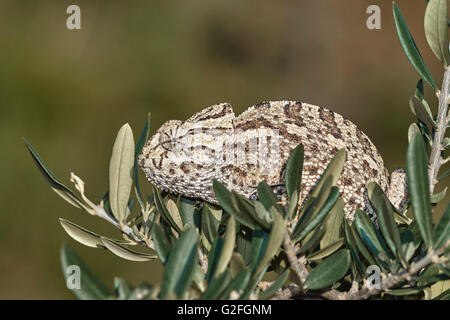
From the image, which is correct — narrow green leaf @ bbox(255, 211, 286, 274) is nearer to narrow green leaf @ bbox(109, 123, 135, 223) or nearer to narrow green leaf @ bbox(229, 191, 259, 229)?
Answer: narrow green leaf @ bbox(229, 191, 259, 229)

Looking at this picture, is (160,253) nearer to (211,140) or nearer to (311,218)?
(311,218)

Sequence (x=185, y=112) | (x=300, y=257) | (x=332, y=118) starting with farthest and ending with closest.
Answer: (x=185, y=112)
(x=332, y=118)
(x=300, y=257)

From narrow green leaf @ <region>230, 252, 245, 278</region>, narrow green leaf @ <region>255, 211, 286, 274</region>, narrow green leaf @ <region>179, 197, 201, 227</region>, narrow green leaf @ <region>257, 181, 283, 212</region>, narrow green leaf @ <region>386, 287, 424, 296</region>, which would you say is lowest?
narrow green leaf @ <region>386, 287, 424, 296</region>

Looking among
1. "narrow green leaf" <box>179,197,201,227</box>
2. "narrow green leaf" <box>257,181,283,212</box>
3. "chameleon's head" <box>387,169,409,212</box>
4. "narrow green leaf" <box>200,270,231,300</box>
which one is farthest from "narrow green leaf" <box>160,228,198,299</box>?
"chameleon's head" <box>387,169,409,212</box>

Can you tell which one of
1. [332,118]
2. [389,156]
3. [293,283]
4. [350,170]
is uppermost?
[332,118]

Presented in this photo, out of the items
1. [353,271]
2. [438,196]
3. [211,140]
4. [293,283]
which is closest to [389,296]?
[353,271]

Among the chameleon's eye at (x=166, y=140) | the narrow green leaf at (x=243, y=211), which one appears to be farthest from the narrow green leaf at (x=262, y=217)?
the chameleon's eye at (x=166, y=140)

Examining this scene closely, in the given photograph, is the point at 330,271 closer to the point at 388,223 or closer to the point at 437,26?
the point at 388,223
